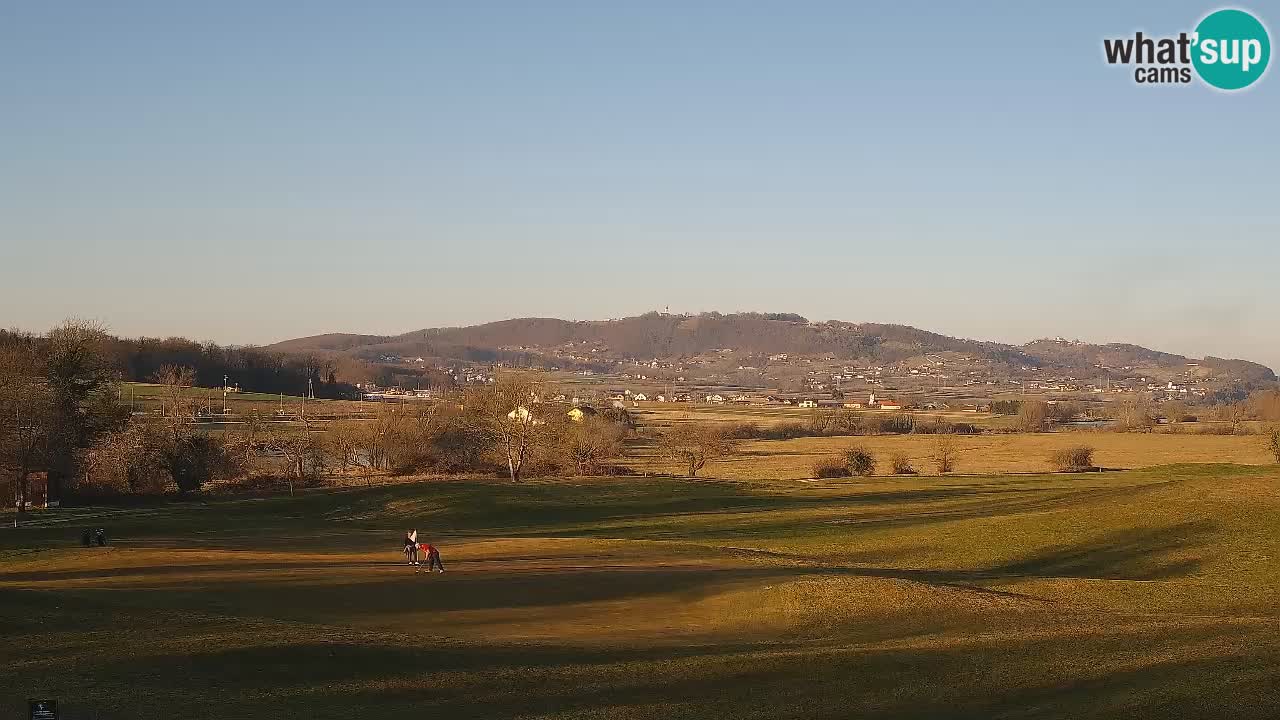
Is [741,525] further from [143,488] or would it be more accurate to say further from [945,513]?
[143,488]

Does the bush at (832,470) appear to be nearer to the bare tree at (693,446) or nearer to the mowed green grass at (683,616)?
the bare tree at (693,446)

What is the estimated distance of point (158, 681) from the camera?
19.4 meters

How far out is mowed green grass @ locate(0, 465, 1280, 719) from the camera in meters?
18.8

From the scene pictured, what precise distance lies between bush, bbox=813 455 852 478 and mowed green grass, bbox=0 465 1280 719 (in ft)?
126

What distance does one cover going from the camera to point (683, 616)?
99.2 ft

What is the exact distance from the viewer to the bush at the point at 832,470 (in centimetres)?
A: 10012

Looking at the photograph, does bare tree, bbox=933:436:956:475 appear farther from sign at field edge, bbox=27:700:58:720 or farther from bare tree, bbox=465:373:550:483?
sign at field edge, bbox=27:700:58:720

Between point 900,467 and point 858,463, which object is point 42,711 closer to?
point 858,463

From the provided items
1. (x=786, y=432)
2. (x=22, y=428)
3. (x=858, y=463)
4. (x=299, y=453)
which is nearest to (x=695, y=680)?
(x=22, y=428)

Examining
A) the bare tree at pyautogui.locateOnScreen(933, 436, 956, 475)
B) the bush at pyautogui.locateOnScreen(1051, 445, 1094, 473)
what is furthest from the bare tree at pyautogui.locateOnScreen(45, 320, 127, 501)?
the bush at pyautogui.locateOnScreen(1051, 445, 1094, 473)

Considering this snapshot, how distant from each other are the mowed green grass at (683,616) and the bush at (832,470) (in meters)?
38.5

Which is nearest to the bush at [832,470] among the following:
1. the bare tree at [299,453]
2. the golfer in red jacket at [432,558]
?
the bare tree at [299,453]

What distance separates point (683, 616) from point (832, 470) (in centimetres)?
7240

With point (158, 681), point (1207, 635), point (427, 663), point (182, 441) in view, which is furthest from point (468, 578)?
point (182, 441)
